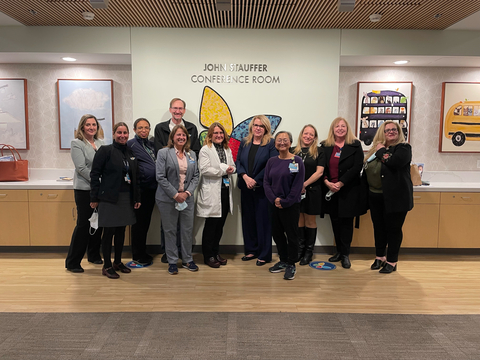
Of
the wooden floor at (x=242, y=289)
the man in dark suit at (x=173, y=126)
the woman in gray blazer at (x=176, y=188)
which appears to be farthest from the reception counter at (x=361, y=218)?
the woman in gray blazer at (x=176, y=188)

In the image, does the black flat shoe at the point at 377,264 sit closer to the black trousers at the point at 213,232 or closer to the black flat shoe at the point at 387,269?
the black flat shoe at the point at 387,269

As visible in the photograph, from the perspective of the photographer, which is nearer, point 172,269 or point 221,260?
point 172,269

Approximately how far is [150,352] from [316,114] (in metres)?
3.35

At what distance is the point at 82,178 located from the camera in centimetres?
397

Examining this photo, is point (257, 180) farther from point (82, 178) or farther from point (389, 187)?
point (82, 178)

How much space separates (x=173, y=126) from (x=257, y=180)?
46.2 inches

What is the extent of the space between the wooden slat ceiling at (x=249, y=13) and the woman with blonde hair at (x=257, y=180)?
45.4 inches

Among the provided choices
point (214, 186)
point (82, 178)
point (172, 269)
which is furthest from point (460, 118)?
point (82, 178)

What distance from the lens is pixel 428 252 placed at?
490 cm

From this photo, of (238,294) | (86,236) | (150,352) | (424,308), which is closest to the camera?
(150,352)

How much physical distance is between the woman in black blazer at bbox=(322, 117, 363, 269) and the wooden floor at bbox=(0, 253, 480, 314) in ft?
1.69

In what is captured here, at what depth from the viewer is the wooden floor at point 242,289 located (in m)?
3.21

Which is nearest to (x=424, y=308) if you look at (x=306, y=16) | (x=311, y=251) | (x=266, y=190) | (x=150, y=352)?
(x=311, y=251)

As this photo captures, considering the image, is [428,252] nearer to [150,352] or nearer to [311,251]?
[311,251]
